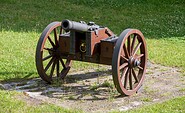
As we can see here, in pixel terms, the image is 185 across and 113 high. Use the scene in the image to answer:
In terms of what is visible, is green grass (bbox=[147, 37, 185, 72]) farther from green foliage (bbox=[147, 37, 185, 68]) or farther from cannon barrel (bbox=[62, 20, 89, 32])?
cannon barrel (bbox=[62, 20, 89, 32])

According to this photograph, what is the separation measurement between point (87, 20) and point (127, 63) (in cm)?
894

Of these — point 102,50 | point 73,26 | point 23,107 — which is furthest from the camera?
point 102,50

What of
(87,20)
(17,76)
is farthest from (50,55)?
(87,20)

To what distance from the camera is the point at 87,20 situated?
631 inches

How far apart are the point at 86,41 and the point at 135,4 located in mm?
12654

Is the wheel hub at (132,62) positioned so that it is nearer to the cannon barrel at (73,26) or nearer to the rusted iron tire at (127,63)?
the rusted iron tire at (127,63)

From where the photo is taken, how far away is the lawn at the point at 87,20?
972cm

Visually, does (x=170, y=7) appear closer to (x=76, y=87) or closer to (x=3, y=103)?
(x=76, y=87)

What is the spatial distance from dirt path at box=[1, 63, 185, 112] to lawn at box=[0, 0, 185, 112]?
1.69 ft

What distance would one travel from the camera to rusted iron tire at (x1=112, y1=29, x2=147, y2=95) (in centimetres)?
688

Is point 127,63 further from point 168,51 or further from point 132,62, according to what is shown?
point 168,51

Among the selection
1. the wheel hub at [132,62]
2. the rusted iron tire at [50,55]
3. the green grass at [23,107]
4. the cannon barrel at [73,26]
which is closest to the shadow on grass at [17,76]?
the rusted iron tire at [50,55]

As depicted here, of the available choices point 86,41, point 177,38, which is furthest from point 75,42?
point 177,38

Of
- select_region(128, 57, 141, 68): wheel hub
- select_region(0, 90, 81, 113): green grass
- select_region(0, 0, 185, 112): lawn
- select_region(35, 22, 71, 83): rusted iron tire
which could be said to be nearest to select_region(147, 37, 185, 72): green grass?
select_region(0, 0, 185, 112): lawn
